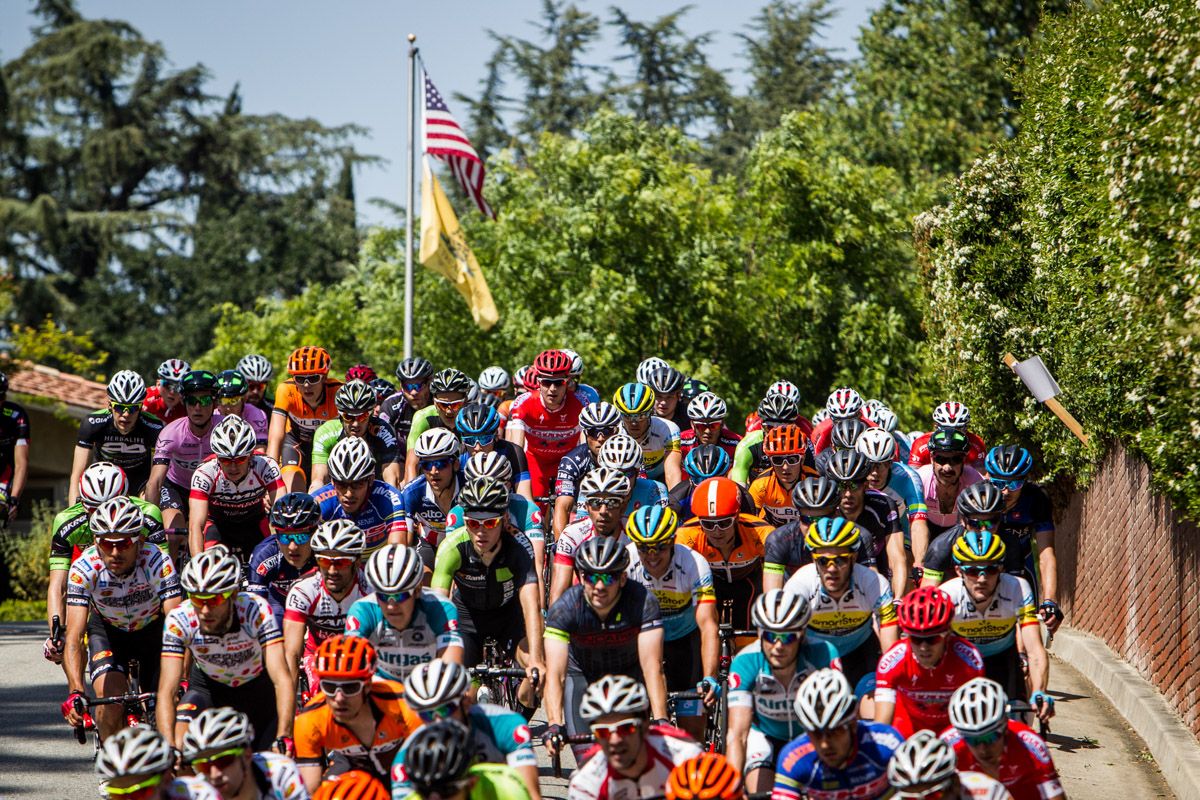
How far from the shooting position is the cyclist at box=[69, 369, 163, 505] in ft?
41.9

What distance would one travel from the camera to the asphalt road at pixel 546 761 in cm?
1039

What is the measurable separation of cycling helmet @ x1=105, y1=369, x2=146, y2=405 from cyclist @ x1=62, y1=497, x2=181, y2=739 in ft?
10.4

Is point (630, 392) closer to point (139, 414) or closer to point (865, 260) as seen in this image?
point (139, 414)

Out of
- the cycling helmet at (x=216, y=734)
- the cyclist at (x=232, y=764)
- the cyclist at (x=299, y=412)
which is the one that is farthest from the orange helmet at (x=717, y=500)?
the cyclist at (x=299, y=412)

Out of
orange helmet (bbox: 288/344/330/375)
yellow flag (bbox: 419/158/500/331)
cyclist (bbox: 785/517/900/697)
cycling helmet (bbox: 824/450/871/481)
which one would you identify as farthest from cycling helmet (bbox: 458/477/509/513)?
yellow flag (bbox: 419/158/500/331)

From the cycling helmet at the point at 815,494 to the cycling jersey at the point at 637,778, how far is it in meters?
3.11

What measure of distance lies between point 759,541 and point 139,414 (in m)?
6.00

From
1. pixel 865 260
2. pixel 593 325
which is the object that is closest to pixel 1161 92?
pixel 593 325

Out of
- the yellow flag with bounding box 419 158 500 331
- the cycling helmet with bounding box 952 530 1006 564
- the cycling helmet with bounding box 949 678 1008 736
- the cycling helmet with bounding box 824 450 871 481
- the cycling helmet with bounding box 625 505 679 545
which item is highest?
the yellow flag with bounding box 419 158 500 331

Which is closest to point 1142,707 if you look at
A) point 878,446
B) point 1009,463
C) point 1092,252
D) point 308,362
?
point 1009,463

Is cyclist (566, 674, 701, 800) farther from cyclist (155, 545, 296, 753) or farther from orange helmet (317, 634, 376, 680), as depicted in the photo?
cyclist (155, 545, 296, 753)

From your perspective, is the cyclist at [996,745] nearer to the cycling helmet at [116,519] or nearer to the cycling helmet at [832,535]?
the cycling helmet at [832,535]

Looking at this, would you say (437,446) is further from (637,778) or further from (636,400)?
(637,778)

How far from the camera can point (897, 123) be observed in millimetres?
37969
